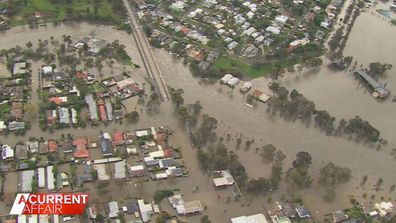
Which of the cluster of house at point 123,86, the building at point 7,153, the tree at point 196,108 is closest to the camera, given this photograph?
the building at point 7,153

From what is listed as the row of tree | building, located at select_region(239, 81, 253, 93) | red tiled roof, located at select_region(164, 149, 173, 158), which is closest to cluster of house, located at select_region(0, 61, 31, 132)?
red tiled roof, located at select_region(164, 149, 173, 158)

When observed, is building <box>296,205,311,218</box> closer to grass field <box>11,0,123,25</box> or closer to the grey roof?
the grey roof

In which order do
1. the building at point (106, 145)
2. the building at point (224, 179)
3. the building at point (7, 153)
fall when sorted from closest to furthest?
the building at point (224, 179) → the building at point (7, 153) → the building at point (106, 145)

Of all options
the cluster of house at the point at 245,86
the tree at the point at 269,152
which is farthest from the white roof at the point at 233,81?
the tree at the point at 269,152

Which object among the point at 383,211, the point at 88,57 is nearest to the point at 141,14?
the point at 88,57

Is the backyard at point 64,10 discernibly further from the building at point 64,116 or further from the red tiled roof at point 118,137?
the red tiled roof at point 118,137

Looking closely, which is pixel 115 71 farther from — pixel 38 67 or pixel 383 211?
pixel 383 211

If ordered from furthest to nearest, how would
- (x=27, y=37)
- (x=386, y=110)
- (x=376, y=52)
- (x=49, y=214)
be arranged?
1. (x=376, y=52)
2. (x=27, y=37)
3. (x=386, y=110)
4. (x=49, y=214)
